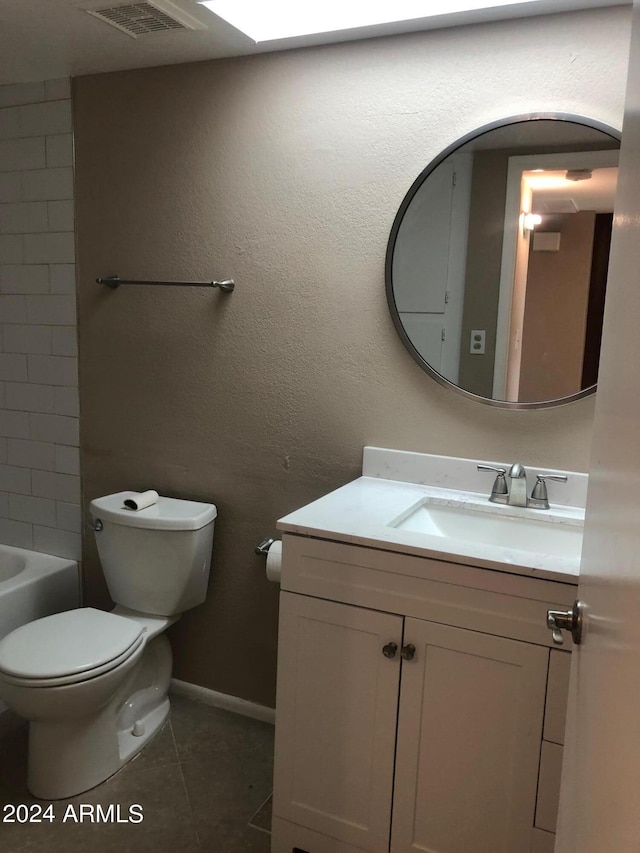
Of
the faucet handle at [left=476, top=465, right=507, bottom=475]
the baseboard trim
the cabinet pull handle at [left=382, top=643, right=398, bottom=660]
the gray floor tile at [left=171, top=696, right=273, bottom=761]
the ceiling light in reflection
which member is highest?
the ceiling light in reflection

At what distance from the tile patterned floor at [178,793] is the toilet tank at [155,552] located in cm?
43

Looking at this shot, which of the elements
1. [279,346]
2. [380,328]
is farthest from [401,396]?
[279,346]

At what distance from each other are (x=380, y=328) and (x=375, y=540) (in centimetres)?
75

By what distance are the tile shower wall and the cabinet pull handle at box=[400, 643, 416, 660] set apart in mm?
1538

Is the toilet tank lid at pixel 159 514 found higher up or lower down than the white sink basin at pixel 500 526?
lower down

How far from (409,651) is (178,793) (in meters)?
0.95

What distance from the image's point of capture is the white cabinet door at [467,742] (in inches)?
55.7

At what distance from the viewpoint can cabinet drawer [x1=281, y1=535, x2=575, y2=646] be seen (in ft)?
4.56

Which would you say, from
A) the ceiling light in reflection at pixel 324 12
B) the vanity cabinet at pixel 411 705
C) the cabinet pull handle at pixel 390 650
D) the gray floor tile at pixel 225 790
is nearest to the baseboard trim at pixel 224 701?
the gray floor tile at pixel 225 790

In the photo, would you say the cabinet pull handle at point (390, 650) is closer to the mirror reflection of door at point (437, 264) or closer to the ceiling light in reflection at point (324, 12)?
the mirror reflection of door at point (437, 264)

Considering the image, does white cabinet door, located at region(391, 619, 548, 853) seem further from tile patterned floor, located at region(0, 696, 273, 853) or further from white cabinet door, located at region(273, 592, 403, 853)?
tile patterned floor, located at region(0, 696, 273, 853)

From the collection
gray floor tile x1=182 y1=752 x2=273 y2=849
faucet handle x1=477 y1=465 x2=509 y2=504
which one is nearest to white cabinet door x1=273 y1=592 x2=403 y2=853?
gray floor tile x1=182 y1=752 x2=273 y2=849

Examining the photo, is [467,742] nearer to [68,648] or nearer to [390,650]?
[390,650]

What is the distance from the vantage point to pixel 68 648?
190cm
